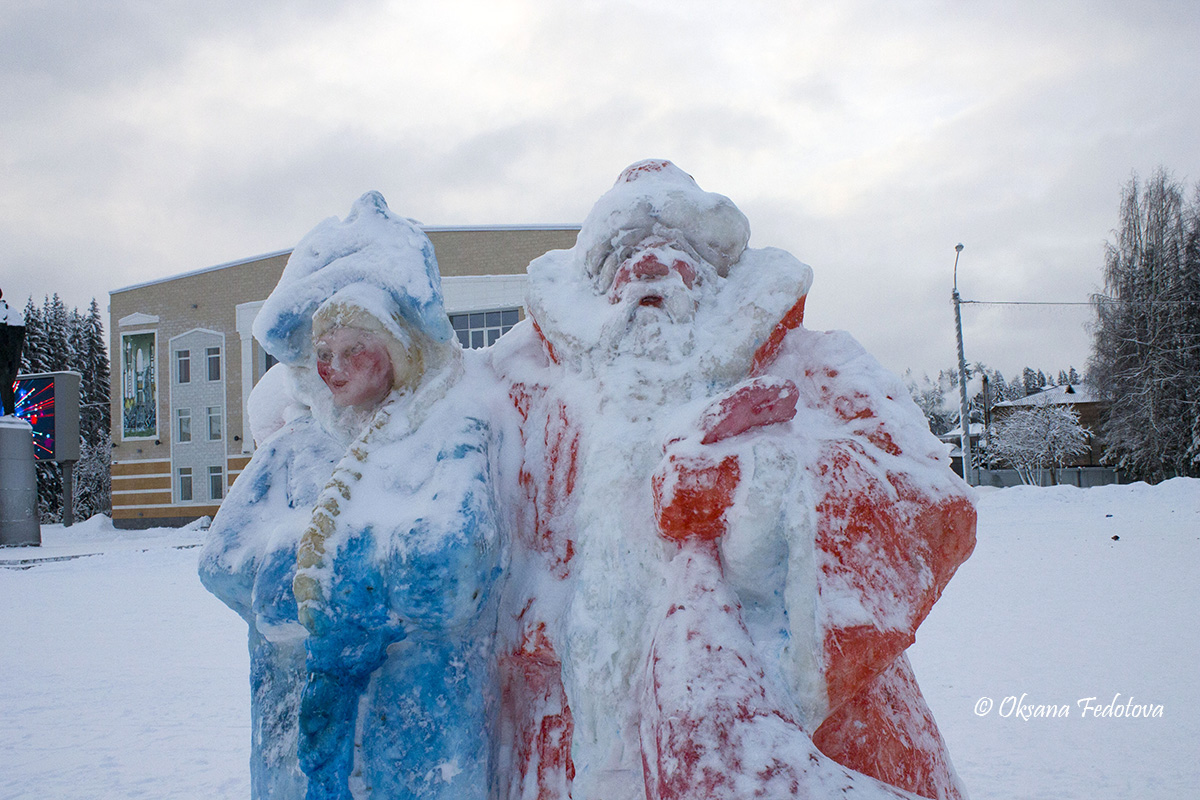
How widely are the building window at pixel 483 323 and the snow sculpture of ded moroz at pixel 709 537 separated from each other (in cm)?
1516

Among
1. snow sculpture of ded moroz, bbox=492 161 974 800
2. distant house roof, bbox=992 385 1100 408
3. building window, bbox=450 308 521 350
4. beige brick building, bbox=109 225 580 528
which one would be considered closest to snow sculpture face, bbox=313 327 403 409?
snow sculpture of ded moroz, bbox=492 161 974 800

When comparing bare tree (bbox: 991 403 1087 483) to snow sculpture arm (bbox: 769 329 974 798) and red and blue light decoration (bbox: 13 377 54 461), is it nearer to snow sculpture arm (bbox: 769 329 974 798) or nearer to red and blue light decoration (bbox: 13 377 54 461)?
red and blue light decoration (bbox: 13 377 54 461)

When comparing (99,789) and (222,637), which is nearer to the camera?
(99,789)

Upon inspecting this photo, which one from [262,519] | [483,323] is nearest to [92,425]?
[483,323]

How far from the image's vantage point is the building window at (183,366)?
70.6ft

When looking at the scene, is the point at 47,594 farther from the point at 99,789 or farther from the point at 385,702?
the point at 385,702

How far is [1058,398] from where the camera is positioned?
38.7 meters

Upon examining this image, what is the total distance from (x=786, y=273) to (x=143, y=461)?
24909 millimetres

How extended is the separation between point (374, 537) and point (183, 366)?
75.9 ft

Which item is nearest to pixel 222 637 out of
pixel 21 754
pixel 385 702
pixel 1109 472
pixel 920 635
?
pixel 21 754

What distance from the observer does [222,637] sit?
6.98 metres

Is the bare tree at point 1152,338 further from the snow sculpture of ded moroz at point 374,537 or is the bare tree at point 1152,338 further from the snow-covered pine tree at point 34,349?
the snow-covered pine tree at point 34,349

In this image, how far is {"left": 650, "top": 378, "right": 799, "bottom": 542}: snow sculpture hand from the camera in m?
1.36

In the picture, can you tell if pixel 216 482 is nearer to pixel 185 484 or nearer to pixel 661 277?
pixel 185 484
